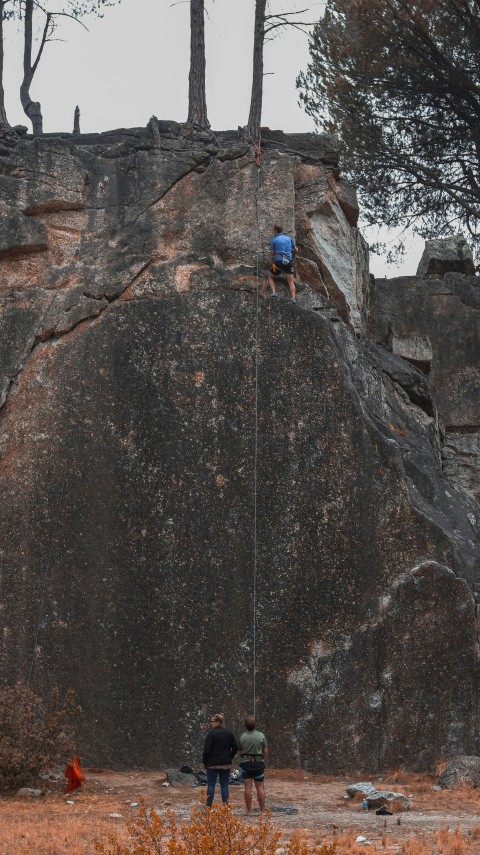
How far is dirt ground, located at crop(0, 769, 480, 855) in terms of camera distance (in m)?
9.34

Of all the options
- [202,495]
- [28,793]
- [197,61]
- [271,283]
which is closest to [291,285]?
[271,283]

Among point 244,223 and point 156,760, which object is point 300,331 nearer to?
point 244,223

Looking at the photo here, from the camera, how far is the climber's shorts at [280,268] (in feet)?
47.9

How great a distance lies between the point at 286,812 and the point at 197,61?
1086cm

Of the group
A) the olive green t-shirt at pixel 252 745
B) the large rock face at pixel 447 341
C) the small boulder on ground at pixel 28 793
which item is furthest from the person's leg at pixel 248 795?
the large rock face at pixel 447 341

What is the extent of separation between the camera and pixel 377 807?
11.2m

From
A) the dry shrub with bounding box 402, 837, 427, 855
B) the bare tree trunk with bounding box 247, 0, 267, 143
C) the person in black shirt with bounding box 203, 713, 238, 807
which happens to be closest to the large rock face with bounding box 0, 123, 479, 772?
the bare tree trunk with bounding box 247, 0, 267, 143

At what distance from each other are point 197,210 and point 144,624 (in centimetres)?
527

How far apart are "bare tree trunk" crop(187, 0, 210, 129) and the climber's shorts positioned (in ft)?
10.5

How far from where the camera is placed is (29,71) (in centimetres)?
2073

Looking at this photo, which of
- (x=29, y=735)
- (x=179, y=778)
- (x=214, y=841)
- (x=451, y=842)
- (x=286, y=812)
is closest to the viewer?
(x=214, y=841)

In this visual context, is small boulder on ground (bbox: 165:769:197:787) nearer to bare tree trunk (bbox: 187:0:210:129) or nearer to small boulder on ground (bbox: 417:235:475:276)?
bare tree trunk (bbox: 187:0:210:129)

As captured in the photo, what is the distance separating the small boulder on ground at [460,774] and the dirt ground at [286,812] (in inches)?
6.8

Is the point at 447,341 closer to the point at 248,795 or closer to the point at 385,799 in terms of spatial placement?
A: the point at 385,799
